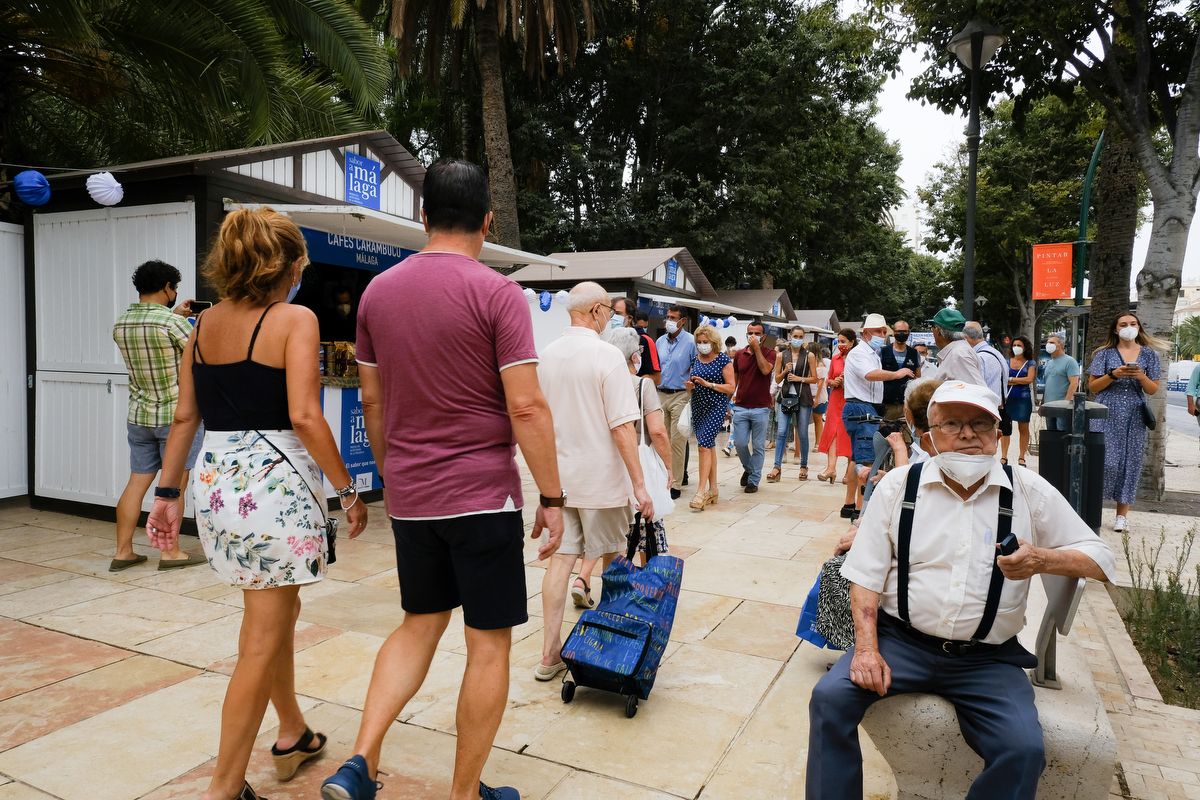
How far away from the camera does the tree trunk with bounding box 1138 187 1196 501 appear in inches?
326

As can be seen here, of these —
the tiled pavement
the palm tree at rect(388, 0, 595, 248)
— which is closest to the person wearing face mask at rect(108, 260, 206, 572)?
the tiled pavement

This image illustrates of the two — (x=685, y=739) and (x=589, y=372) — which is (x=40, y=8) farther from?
(x=685, y=739)

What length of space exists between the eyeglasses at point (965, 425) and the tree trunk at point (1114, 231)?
9081 millimetres

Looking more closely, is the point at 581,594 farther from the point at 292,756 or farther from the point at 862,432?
the point at 862,432

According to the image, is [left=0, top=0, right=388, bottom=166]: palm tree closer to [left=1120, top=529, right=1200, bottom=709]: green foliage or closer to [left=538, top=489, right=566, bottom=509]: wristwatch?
[left=538, top=489, right=566, bottom=509]: wristwatch

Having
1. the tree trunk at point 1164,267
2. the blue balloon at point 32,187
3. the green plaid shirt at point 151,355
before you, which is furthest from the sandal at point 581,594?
the tree trunk at point 1164,267

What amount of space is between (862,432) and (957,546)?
4.90 meters

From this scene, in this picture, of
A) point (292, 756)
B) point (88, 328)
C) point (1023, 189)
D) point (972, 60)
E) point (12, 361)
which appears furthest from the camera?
point (1023, 189)

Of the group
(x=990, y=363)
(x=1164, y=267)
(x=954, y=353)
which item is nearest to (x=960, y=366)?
(x=954, y=353)

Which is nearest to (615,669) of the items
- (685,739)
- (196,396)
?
(685,739)

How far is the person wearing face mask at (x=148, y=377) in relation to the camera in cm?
532

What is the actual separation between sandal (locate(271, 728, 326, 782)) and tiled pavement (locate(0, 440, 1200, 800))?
44 millimetres

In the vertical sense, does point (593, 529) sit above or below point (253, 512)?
below

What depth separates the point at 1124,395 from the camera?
7.36 meters
